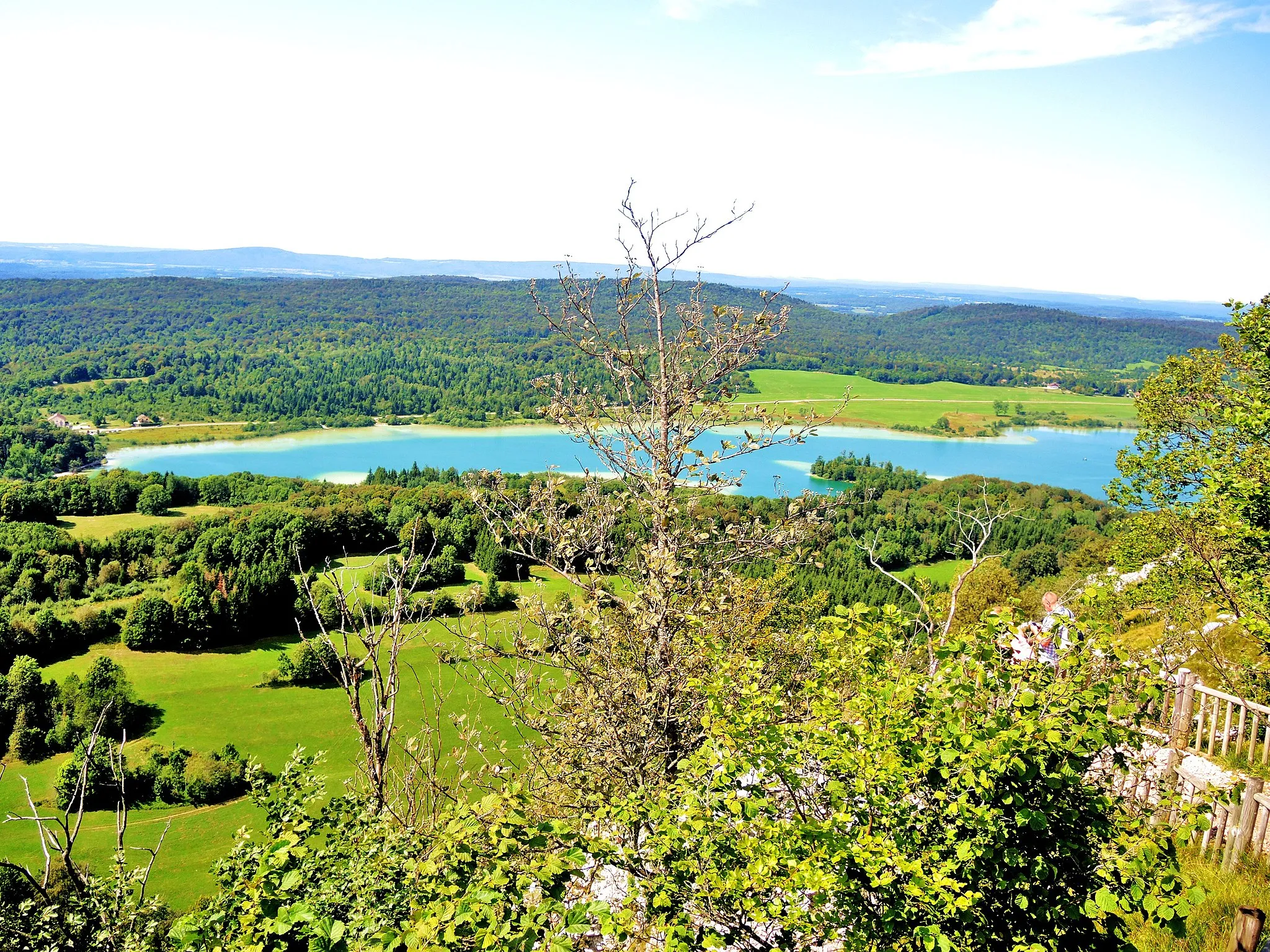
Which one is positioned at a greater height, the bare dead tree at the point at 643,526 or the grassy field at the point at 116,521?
the bare dead tree at the point at 643,526

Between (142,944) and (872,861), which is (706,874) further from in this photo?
(142,944)

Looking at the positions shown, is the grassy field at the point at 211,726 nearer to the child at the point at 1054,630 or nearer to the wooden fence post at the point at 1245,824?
the child at the point at 1054,630

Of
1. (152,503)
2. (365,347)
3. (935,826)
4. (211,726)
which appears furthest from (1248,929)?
(365,347)

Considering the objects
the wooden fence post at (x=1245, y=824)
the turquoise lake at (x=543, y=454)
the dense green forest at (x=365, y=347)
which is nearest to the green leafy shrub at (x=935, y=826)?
the wooden fence post at (x=1245, y=824)

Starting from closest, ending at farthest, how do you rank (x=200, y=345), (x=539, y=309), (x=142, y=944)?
(x=142, y=944) < (x=539, y=309) < (x=200, y=345)

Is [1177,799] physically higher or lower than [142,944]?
higher

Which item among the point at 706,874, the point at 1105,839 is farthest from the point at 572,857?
the point at 1105,839

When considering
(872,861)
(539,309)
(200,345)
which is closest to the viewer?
(872,861)
